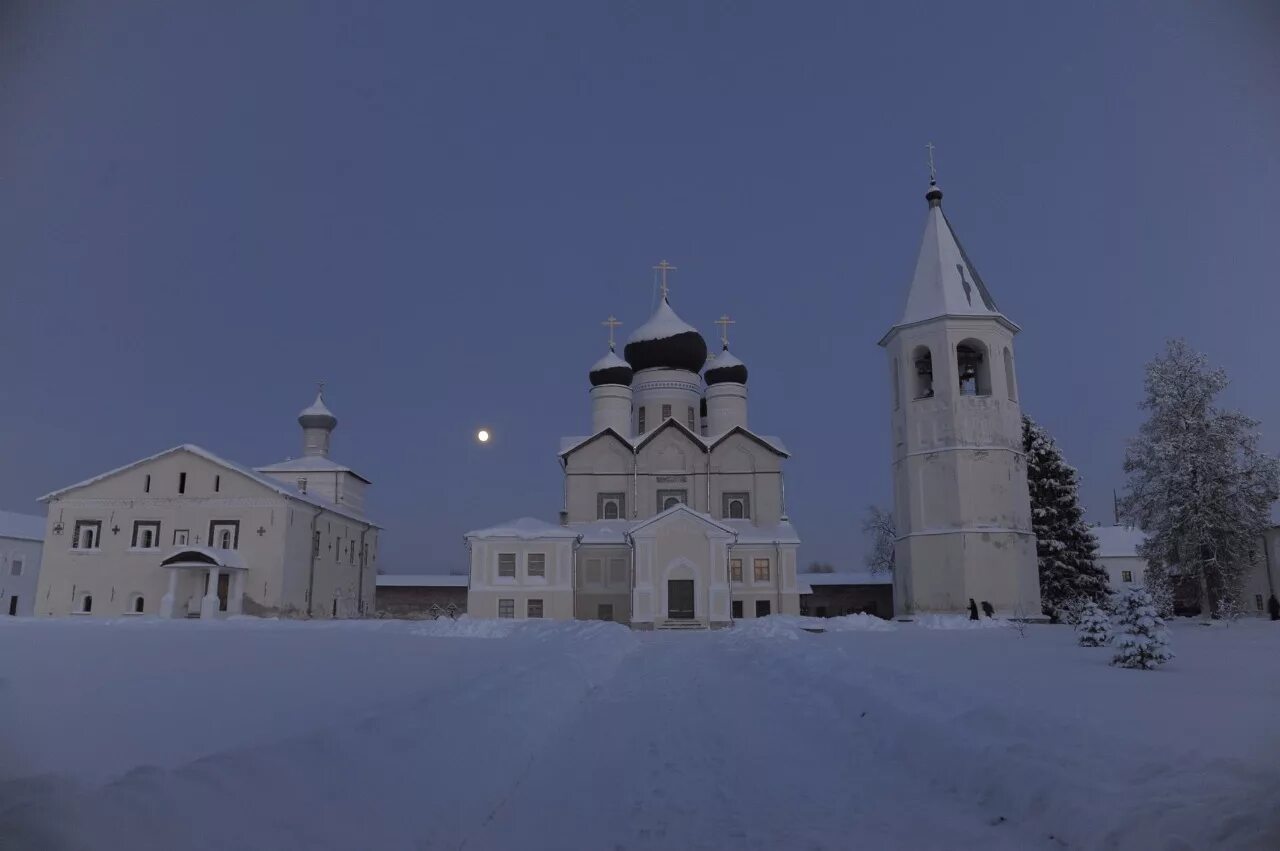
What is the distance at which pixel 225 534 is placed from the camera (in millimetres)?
36469

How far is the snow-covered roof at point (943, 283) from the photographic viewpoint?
34.1 meters

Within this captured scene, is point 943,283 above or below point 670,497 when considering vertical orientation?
→ above

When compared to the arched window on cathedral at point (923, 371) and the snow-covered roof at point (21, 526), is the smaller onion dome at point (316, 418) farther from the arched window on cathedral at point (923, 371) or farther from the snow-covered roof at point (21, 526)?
the arched window on cathedral at point (923, 371)

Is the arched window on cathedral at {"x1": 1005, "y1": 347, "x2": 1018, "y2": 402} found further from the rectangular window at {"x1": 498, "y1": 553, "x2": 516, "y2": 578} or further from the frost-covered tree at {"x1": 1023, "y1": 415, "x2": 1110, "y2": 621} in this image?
the rectangular window at {"x1": 498, "y1": 553, "x2": 516, "y2": 578}

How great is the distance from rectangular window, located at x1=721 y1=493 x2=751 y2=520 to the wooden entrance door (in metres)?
6.95

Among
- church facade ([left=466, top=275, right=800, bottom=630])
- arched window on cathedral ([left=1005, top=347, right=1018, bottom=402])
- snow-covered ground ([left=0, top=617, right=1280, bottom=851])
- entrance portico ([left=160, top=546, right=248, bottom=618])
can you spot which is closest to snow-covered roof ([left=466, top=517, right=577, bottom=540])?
church facade ([left=466, top=275, right=800, bottom=630])

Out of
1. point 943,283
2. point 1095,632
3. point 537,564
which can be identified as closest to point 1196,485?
point 943,283

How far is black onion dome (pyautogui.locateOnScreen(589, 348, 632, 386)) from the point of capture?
4703 centimetres

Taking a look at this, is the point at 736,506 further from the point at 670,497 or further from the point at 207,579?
the point at 207,579

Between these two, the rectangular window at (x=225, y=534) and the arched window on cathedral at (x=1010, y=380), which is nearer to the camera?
the arched window on cathedral at (x=1010, y=380)

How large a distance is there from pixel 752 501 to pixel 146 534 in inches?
1093

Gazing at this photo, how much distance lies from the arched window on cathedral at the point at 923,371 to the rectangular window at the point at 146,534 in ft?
108

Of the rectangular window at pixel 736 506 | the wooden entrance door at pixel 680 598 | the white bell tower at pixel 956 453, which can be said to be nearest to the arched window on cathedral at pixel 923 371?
the white bell tower at pixel 956 453

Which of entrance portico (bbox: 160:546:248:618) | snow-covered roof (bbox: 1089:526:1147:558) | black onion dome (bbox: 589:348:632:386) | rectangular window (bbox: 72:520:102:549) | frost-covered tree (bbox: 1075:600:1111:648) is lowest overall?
frost-covered tree (bbox: 1075:600:1111:648)
